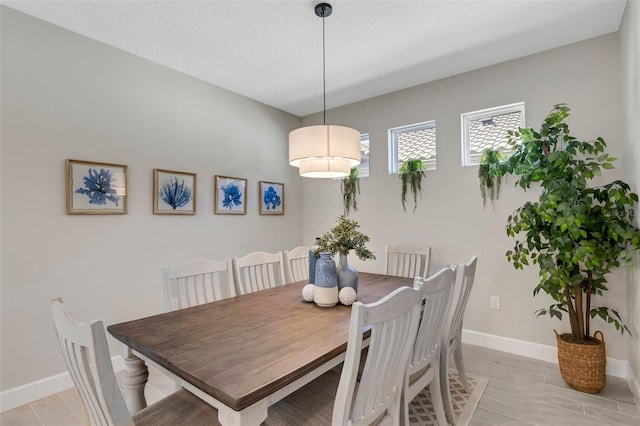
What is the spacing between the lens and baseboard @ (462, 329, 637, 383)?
7.87 feet

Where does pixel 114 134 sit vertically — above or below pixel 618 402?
above

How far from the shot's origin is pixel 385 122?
3.70 metres

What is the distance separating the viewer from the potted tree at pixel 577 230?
2.04 meters

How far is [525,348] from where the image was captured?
279cm

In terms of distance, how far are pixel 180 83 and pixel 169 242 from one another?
61.6 inches

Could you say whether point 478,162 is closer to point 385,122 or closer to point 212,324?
point 385,122

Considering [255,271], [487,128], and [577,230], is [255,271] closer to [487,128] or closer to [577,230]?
[577,230]

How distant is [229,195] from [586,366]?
3396 mm

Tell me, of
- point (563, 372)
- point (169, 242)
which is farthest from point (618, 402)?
point (169, 242)

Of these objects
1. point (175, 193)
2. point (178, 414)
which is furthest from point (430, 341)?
point (175, 193)

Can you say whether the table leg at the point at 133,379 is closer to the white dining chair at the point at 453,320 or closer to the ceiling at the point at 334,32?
the white dining chair at the point at 453,320

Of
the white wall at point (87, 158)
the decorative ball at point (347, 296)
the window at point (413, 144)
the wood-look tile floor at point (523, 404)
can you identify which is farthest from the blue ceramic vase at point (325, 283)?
the window at point (413, 144)

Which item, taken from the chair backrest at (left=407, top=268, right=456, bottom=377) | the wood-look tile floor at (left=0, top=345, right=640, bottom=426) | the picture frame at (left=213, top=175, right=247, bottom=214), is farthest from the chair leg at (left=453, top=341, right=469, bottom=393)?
the picture frame at (left=213, top=175, right=247, bottom=214)

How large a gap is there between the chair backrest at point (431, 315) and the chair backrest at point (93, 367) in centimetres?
117
